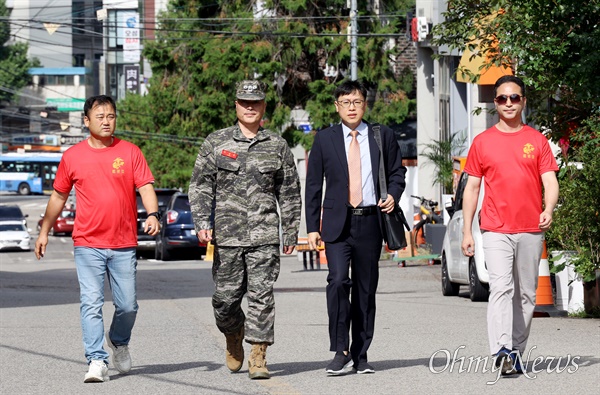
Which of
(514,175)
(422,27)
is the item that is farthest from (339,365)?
(422,27)

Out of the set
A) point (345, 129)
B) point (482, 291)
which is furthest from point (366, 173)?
point (482, 291)

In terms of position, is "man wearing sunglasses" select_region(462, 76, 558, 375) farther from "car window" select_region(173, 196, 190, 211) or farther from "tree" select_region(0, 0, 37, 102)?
"tree" select_region(0, 0, 37, 102)

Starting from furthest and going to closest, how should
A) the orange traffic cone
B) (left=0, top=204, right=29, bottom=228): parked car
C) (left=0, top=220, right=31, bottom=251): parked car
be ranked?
(left=0, top=204, right=29, bottom=228): parked car
(left=0, top=220, right=31, bottom=251): parked car
the orange traffic cone

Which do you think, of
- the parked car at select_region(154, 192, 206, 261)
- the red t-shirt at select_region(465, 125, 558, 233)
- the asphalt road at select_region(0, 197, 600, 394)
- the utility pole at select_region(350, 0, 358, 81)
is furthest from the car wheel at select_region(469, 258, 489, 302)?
the utility pole at select_region(350, 0, 358, 81)

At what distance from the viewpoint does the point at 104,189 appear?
9.41 meters

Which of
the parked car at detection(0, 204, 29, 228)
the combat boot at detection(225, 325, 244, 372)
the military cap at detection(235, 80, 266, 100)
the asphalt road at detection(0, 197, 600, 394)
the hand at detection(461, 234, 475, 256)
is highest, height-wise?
the military cap at detection(235, 80, 266, 100)

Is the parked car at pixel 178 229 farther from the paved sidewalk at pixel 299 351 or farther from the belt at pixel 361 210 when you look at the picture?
the belt at pixel 361 210

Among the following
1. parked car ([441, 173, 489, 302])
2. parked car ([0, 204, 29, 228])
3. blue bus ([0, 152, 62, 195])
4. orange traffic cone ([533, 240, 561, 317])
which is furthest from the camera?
blue bus ([0, 152, 62, 195])

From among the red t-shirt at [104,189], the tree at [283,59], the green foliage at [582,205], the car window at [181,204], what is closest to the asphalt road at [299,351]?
the green foliage at [582,205]

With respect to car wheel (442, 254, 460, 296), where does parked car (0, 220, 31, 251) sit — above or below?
below

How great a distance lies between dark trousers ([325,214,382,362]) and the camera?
30.6ft

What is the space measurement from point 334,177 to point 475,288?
7.78 meters

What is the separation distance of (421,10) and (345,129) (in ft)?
92.6

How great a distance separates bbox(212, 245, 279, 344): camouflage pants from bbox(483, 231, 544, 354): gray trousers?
4.87 ft
